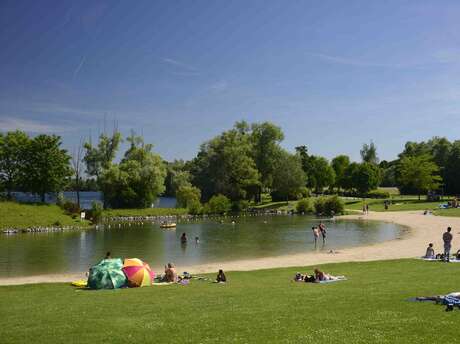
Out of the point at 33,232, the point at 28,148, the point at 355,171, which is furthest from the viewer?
the point at 355,171

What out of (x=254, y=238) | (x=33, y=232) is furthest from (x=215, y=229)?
(x=33, y=232)

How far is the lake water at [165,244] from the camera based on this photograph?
115 feet

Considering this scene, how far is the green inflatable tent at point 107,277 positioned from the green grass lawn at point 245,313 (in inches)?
41.1

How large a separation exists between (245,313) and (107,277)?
1002 centimetres

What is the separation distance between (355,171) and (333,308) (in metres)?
95.7

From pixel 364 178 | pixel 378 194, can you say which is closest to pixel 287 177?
pixel 364 178

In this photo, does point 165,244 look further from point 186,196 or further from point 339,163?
point 339,163

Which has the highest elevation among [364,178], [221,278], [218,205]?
[364,178]

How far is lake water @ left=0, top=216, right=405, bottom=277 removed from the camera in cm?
3497

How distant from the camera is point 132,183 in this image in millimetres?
86688

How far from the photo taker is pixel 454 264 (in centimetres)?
2403

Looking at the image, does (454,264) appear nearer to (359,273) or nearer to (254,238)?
(359,273)

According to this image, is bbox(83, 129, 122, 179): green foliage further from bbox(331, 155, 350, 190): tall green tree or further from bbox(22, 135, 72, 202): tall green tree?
bbox(331, 155, 350, 190): tall green tree

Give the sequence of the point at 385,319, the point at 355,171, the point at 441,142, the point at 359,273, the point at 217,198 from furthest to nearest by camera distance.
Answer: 1. the point at 441,142
2. the point at 355,171
3. the point at 217,198
4. the point at 359,273
5. the point at 385,319
